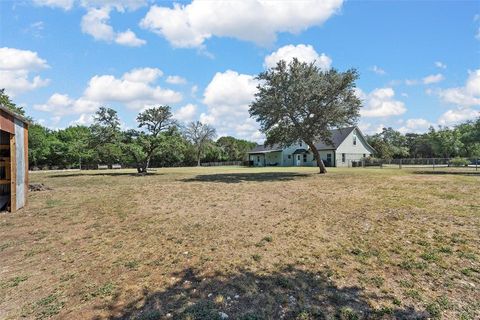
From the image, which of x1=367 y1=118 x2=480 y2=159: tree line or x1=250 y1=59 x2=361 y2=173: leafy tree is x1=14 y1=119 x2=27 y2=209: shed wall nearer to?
x1=250 y1=59 x2=361 y2=173: leafy tree

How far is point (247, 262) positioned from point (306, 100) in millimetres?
17437

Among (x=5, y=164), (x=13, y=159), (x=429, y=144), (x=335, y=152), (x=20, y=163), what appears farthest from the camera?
(x=429, y=144)

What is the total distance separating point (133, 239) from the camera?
269 inches

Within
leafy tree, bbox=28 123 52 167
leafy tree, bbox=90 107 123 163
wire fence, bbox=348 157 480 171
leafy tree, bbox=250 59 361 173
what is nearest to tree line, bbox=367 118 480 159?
wire fence, bbox=348 157 480 171

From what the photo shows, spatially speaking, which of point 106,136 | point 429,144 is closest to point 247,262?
point 106,136

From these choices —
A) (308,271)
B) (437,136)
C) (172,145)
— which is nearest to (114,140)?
(172,145)

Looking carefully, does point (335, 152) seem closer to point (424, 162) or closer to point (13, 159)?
point (424, 162)

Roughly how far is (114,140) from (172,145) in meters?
5.41

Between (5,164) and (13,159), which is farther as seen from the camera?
(5,164)

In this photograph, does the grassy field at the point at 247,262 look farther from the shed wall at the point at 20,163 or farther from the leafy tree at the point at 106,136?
the leafy tree at the point at 106,136

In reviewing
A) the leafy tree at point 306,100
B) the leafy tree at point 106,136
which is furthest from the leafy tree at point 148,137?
the leafy tree at point 306,100

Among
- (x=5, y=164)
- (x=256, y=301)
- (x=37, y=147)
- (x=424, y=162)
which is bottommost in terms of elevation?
(x=256, y=301)

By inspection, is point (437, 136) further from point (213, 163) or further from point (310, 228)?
point (310, 228)

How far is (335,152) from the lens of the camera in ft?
133
